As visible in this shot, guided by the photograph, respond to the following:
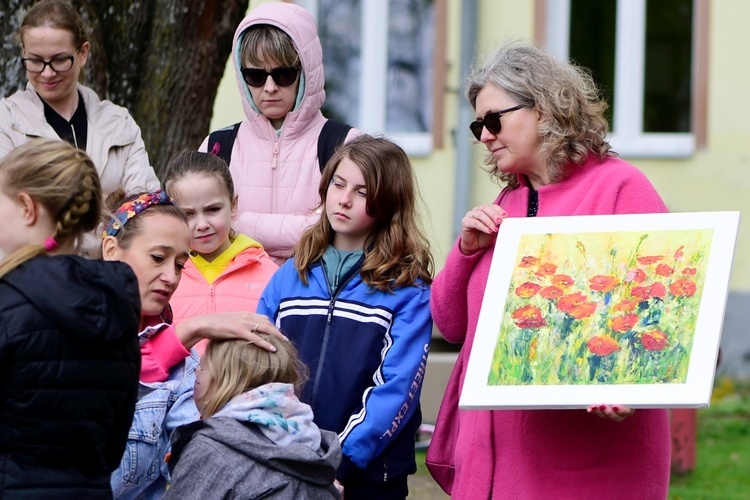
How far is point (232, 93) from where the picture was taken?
34.9ft

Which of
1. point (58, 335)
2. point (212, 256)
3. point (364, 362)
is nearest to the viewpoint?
point (58, 335)

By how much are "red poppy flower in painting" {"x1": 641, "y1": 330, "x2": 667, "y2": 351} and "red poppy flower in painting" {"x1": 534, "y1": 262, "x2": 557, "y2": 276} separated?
0.31 m

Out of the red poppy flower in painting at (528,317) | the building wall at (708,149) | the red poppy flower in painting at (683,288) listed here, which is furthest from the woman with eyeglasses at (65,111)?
the building wall at (708,149)

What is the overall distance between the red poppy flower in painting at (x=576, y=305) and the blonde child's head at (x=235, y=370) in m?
0.73

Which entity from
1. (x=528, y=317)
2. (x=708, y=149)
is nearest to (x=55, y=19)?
(x=528, y=317)

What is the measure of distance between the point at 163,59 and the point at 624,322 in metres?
3.15

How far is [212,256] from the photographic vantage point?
14.1 ft

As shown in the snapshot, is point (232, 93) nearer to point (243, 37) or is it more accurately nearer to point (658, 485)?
point (243, 37)

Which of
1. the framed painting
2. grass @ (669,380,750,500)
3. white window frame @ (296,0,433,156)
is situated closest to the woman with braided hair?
the framed painting

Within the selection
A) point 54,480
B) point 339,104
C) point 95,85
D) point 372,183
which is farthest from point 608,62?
point 54,480

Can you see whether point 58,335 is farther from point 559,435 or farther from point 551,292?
point 559,435

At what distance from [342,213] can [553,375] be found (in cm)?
104

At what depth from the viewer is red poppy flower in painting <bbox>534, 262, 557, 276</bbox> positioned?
3461 millimetres

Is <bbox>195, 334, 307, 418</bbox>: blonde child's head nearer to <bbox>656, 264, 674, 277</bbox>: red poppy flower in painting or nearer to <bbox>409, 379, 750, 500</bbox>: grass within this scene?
<bbox>656, 264, 674, 277</bbox>: red poppy flower in painting
